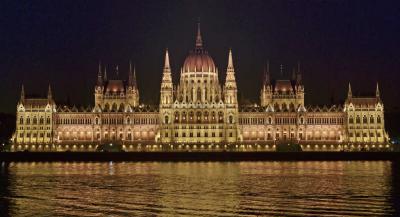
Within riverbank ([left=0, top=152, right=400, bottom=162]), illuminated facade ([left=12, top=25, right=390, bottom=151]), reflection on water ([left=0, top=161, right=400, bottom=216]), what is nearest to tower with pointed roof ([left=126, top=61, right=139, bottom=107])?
illuminated facade ([left=12, top=25, right=390, bottom=151])

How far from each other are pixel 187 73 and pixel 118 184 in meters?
80.3

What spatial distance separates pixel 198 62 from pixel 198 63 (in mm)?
235

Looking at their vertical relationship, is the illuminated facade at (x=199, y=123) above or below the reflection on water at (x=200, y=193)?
above

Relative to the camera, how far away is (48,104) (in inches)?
5320

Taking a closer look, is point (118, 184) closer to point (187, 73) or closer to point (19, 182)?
point (19, 182)

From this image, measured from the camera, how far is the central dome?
454ft

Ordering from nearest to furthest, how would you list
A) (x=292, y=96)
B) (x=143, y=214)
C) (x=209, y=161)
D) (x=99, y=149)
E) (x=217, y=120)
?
(x=143, y=214), (x=209, y=161), (x=99, y=149), (x=217, y=120), (x=292, y=96)

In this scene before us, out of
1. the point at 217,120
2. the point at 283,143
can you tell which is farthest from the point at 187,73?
the point at 283,143

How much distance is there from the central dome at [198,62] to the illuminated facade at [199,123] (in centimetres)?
23

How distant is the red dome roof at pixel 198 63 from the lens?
454 feet

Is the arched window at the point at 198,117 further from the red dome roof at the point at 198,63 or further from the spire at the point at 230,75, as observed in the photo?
the red dome roof at the point at 198,63

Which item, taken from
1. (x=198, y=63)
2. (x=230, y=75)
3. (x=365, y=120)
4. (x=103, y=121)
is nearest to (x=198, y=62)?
(x=198, y=63)

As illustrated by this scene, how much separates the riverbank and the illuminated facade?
20.2 metres

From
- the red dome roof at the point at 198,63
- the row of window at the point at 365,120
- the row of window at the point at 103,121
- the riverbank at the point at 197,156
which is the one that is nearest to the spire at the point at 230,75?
the red dome roof at the point at 198,63
